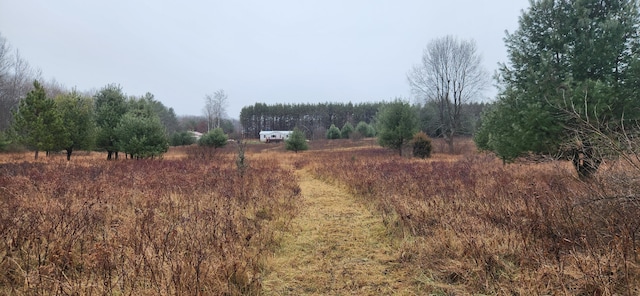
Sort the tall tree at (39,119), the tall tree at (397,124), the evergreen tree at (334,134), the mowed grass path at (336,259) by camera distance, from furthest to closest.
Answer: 1. the evergreen tree at (334,134)
2. the tall tree at (397,124)
3. the tall tree at (39,119)
4. the mowed grass path at (336,259)

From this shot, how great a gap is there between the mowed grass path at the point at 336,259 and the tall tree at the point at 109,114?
63.8ft

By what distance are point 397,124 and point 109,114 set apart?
73.5 ft

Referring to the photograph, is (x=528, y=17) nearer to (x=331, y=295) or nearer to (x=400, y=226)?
(x=400, y=226)

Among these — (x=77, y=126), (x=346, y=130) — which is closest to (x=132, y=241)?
(x=77, y=126)

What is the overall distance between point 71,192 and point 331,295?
6.96 m

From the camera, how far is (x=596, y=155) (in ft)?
13.8

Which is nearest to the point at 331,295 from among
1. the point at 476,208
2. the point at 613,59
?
the point at 476,208

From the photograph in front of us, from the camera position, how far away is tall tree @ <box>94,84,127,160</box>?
20750mm

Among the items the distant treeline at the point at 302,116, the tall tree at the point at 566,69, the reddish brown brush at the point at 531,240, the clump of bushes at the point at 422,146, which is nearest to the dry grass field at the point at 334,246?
the reddish brown brush at the point at 531,240

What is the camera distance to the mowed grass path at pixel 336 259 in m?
3.25

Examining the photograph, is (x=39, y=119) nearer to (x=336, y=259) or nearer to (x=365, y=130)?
(x=336, y=259)

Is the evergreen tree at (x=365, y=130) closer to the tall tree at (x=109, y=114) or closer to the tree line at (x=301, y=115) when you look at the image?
the tree line at (x=301, y=115)

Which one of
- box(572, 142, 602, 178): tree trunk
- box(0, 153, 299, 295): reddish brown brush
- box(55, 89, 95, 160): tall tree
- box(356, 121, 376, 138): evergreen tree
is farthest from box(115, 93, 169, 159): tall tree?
box(356, 121, 376, 138): evergreen tree

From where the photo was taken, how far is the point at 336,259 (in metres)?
4.04
